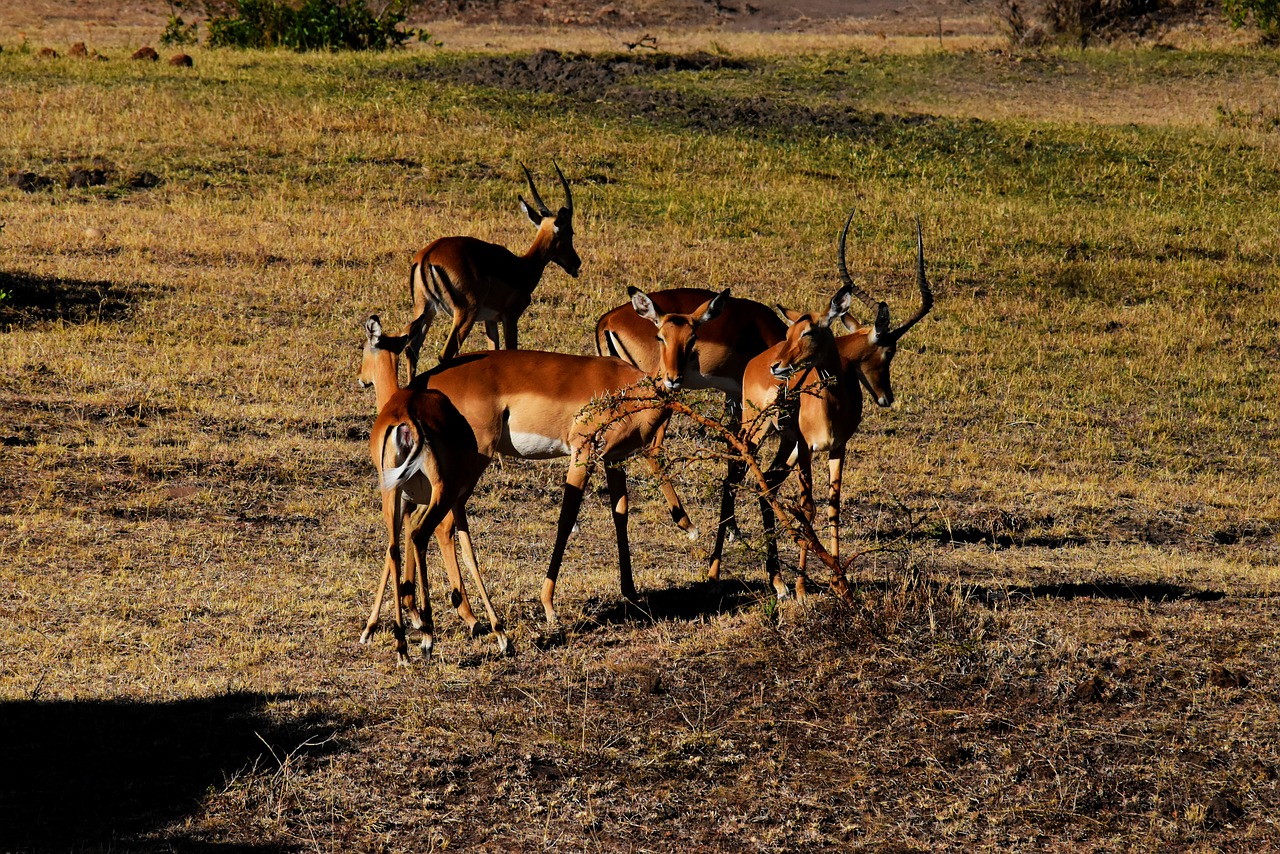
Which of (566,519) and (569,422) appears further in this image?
(569,422)

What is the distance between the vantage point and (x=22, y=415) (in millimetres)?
11242

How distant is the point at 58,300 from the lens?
568 inches

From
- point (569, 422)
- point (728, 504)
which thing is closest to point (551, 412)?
point (569, 422)

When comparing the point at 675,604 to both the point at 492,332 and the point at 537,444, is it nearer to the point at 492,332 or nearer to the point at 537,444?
the point at 537,444

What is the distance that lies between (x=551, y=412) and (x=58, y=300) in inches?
332

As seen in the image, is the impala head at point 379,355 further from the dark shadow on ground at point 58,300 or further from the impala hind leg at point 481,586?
the dark shadow on ground at point 58,300

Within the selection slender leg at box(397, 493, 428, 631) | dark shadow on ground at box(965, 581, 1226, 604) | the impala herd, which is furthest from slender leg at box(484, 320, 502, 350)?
dark shadow on ground at box(965, 581, 1226, 604)

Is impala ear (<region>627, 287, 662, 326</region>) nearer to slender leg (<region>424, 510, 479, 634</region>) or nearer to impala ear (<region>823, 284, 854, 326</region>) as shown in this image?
impala ear (<region>823, 284, 854, 326</region>)

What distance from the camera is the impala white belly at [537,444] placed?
7.88 metres

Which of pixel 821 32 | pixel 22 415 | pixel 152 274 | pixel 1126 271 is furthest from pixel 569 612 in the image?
pixel 821 32

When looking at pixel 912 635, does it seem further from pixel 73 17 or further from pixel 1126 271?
pixel 73 17

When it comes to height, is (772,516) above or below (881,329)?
below

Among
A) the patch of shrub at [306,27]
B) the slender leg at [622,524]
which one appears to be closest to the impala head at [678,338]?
the slender leg at [622,524]

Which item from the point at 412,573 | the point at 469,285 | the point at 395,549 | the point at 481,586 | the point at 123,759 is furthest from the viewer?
the point at 469,285
